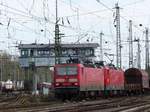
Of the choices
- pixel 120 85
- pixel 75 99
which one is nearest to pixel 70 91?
pixel 75 99

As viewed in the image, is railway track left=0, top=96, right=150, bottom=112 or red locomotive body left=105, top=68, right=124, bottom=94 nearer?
railway track left=0, top=96, right=150, bottom=112

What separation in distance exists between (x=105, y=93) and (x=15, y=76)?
7329 centimetres

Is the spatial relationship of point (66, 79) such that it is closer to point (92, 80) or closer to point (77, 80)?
point (77, 80)

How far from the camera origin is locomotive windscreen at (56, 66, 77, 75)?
40.8 metres

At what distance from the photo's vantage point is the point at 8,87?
281 ft

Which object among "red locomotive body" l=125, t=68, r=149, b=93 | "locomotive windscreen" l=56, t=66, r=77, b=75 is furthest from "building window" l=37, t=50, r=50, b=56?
"locomotive windscreen" l=56, t=66, r=77, b=75

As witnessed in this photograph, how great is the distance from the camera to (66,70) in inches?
1615

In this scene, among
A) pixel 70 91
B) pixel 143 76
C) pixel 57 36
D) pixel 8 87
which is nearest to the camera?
pixel 70 91

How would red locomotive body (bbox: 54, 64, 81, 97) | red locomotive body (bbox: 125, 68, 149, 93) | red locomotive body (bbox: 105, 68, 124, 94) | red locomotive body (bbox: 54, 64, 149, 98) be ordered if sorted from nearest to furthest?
red locomotive body (bbox: 54, 64, 81, 97) < red locomotive body (bbox: 54, 64, 149, 98) < red locomotive body (bbox: 105, 68, 124, 94) < red locomotive body (bbox: 125, 68, 149, 93)

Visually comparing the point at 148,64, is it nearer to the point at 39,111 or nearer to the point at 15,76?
the point at 15,76

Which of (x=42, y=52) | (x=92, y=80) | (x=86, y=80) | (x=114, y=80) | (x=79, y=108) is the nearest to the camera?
(x=79, y=108)

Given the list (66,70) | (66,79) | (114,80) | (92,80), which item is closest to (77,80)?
(66,79)

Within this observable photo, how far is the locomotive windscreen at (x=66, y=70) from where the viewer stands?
4075 centimetres

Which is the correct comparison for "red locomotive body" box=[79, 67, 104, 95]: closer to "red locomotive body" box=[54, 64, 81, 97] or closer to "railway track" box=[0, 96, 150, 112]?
"red locomotive body" box=[54, 64, 81, 97]
